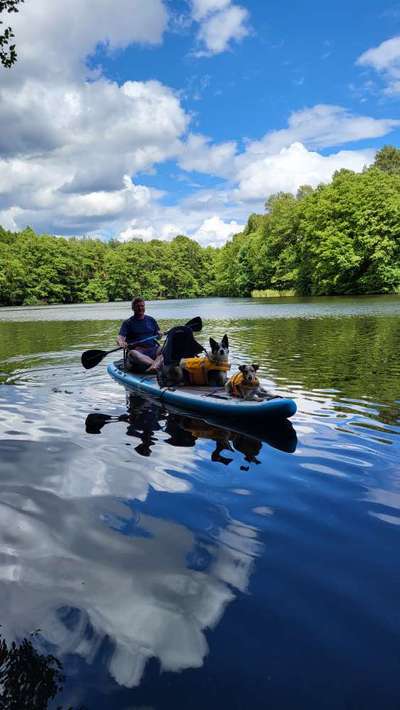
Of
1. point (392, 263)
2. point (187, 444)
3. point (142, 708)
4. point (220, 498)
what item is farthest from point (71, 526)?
point (392, 263)

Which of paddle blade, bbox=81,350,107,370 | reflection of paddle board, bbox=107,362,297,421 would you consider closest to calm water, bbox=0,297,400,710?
reflection of paddle board, bbox=107,362,297,421

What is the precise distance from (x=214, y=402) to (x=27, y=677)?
566cm

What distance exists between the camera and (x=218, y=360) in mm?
9016

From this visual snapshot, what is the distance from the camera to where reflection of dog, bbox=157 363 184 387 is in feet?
31.9

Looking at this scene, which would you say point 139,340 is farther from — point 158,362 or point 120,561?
point 120,561

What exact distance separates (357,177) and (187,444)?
199ft

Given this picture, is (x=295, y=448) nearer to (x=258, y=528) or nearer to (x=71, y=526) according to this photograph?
(x=258, y=528)

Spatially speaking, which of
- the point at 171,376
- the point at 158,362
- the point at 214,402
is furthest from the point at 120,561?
the point at 158,362

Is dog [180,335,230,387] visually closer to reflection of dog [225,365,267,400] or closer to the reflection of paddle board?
the reflection of paddle board

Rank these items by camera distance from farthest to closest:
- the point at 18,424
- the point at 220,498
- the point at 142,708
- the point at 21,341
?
1. the point at 21,341
2. the point at 18,424
3. the point at 220,498
4. the point at 142,708

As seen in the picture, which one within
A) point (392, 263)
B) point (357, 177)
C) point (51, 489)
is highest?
point (357, 177)

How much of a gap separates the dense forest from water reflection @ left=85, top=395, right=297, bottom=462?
47.7m

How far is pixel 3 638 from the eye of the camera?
3.01 metres

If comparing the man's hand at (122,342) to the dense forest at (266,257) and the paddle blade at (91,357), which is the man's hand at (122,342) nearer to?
the paddle blade at (91,357)
